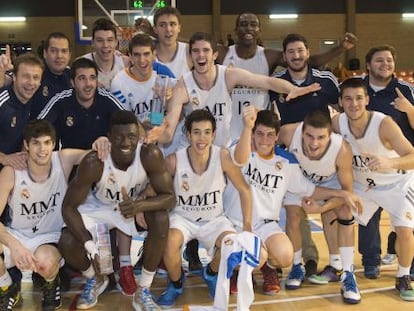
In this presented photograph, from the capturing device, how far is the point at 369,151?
14.7ft

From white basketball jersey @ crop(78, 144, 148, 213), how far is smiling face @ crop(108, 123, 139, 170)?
2.6 inches

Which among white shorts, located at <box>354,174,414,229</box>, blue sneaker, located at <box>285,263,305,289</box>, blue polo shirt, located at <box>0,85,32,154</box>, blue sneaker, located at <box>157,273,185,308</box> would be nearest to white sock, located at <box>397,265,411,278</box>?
white shorts, located at <box>354,174,414,229</box>

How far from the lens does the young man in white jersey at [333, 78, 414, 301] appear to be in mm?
4285

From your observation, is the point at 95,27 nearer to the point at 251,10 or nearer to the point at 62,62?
the point at 62,62

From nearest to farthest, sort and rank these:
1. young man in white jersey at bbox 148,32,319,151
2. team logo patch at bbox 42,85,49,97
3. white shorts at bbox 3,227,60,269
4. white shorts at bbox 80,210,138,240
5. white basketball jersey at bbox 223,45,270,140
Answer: white shorts at bbox 3,227,60,269
white shorts at bbox 80,210,138,240
young man in white jersey at bbox 148,32,319,151
team logo patch at bbox 42,85,49,97
white basketball jersey at bbox 223,45,270,140

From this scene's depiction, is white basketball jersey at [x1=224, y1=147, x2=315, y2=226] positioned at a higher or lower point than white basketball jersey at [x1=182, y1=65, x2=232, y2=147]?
lower

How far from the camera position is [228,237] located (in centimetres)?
390

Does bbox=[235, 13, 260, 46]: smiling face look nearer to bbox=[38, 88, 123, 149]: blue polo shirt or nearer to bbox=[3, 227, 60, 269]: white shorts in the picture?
bbox=[38, 88, 123, 149]: blue polo shirt

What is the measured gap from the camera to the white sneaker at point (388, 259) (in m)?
5.13

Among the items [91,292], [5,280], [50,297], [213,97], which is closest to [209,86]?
[213,97]

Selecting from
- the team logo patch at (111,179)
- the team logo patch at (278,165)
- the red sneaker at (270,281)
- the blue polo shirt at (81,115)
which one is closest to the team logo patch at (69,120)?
the blue polo shirt at (81,115)

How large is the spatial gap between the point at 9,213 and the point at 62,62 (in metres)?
1.56

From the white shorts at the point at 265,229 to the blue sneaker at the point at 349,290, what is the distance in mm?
614

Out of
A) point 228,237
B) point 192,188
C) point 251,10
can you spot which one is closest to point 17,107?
point 192,188
